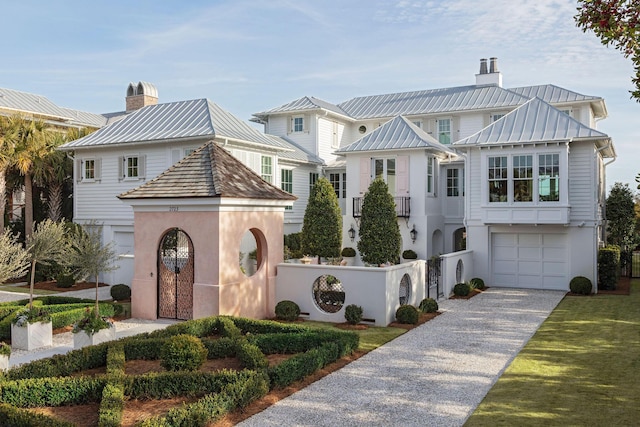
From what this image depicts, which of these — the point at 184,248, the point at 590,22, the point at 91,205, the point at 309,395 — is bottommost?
the point at 309,395

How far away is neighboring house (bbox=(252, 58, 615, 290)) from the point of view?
21.9 metres

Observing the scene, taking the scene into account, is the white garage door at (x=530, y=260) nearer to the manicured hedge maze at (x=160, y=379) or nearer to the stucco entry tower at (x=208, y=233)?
the stucco entry tower at (x=208, y=233)

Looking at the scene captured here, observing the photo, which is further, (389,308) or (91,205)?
(91,205)

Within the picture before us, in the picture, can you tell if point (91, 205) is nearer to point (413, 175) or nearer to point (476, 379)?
point (413, 175)

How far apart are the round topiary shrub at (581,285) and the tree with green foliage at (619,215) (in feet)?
34.8

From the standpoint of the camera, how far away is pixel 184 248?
17.6 metres

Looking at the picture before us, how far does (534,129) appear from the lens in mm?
22391

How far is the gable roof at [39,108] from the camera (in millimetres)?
37625

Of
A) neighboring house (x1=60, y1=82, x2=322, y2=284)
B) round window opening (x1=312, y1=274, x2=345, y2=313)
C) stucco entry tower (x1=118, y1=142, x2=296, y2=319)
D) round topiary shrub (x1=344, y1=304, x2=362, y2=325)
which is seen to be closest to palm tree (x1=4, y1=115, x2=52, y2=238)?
neighboring house (x1=60, y1=82, x2=322, y2=284)

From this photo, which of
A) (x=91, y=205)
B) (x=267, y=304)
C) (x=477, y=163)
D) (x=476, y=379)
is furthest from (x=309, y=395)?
(x=91, y=205)

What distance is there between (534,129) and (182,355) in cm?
1743

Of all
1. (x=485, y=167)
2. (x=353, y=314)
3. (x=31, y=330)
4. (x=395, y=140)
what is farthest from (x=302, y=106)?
(x=31, y=330)

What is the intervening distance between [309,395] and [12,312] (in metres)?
8.92

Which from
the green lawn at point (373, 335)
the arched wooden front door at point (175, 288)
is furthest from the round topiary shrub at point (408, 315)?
the arched wooden front door at point (175, 288)
